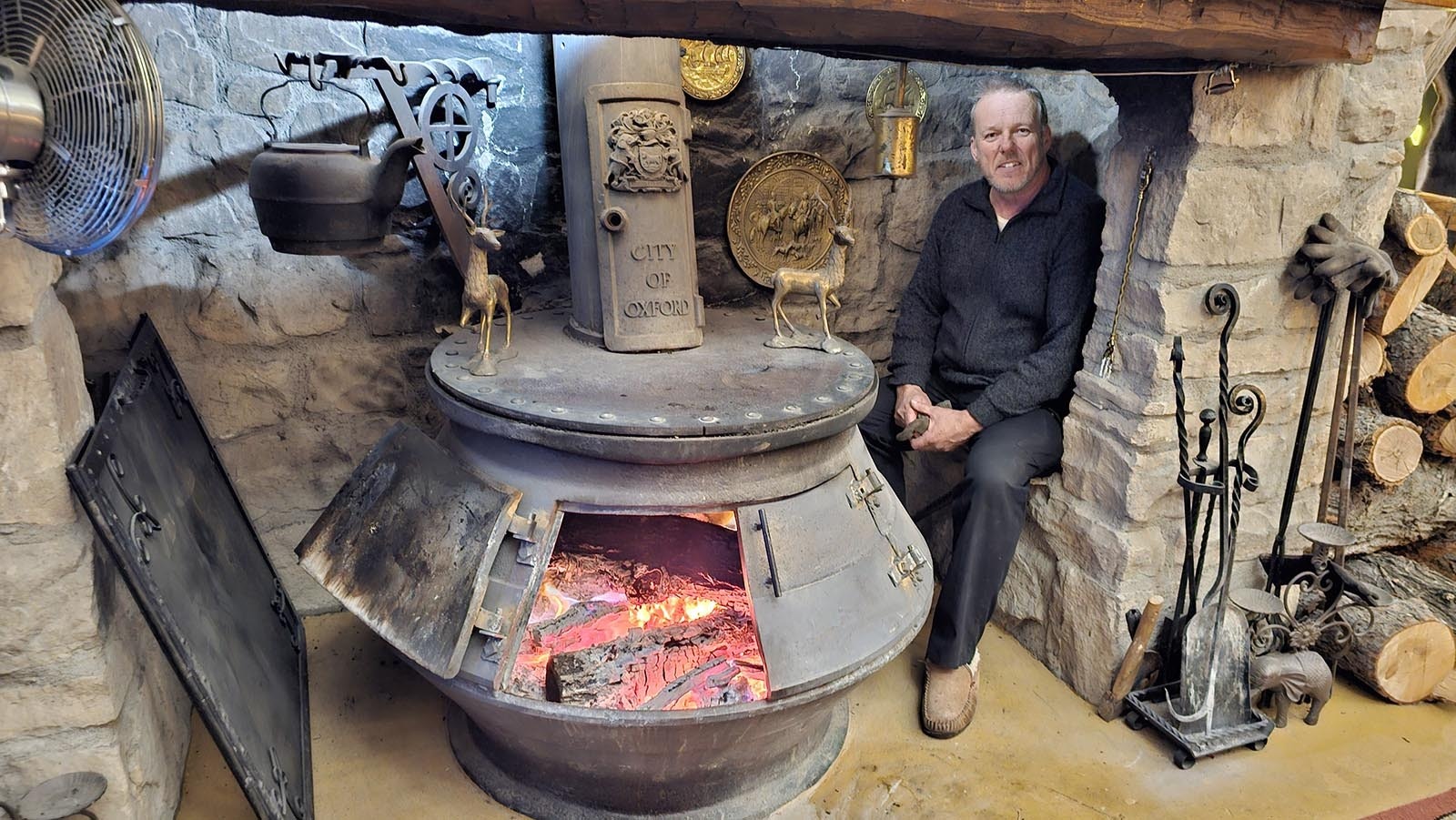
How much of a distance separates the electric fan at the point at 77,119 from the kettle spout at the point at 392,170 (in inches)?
24.8

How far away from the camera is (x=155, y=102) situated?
1.26 meters

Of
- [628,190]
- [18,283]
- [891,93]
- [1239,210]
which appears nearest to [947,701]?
[1239,210]

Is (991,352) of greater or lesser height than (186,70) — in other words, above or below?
below

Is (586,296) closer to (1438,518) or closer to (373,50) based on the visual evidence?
(373,50)

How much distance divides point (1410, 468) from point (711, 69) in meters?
2.19

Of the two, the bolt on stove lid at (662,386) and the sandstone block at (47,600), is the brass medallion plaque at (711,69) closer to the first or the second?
the bolt on stove lid at (662,386)

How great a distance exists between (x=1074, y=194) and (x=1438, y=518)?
1429 mm

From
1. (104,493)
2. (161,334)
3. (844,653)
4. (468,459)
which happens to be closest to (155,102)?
(104,493)

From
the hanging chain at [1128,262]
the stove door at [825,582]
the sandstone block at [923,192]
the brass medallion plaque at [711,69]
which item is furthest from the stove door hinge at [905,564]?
the brass medallion plaque at [711,69]

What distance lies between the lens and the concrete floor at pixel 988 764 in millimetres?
2039

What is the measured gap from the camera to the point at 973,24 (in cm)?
160

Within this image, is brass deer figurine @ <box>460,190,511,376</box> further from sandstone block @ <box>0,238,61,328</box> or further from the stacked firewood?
the stacked firewood

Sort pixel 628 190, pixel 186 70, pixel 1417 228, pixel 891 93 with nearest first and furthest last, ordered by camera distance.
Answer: pixel 628 190, pixel 186 70, pixel 1417 228, pixel 891 93

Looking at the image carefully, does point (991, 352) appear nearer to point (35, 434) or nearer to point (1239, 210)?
point (1239, 210)
